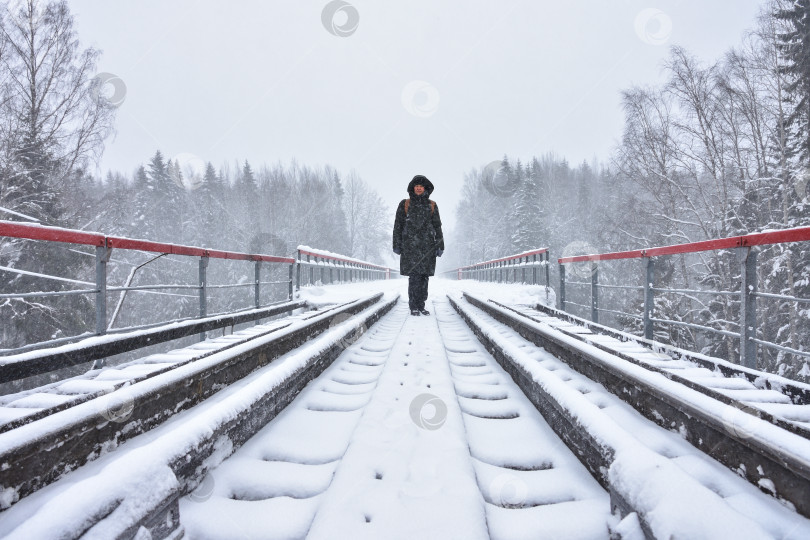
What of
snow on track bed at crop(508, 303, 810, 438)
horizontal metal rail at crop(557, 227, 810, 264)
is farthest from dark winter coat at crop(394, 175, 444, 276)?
snow on track bed at crop(508, 303, 810, 438)

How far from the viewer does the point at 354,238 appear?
149ft

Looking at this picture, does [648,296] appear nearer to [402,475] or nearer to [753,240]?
[753,240]

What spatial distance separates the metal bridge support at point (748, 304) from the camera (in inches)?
113

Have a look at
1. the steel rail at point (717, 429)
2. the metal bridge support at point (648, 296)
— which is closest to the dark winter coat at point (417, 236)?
the metal bridge support at point (648, 296)

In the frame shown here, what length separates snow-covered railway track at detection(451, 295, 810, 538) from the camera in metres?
0.91

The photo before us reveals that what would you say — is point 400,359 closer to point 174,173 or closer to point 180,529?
point 180,529

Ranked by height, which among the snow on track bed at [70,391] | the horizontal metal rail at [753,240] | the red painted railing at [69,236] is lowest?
the snow on track bed at [70,391]

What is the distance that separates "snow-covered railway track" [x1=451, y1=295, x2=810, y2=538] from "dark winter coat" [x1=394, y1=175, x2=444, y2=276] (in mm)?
4311

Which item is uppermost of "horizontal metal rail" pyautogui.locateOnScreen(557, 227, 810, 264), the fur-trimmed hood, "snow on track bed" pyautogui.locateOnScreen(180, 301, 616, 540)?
the fur-trimmed hood

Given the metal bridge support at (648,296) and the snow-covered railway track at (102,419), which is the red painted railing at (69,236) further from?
the metal bridge support at (648,296)

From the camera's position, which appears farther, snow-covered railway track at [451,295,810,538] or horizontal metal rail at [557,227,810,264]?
horizontal metal rail at [557,227,810,264]

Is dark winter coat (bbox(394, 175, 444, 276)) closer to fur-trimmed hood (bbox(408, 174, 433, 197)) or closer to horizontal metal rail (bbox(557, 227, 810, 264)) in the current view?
fur-trimmed hood (bbox(408, 174, 433, 197))

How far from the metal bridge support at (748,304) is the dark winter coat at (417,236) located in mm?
4163

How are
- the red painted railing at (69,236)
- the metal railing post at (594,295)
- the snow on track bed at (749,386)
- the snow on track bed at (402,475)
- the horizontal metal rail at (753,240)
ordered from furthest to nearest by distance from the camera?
the metal railing post at (594,295)
the red painted railing at (69,236)
the horizontal metal rail at (753,240)
the snow on track bed at (749,386)
the snow on track bed at (402,475)
